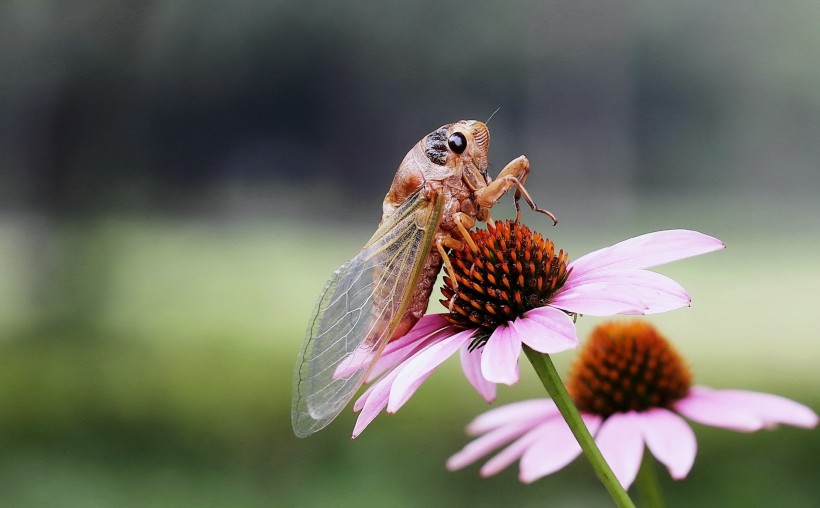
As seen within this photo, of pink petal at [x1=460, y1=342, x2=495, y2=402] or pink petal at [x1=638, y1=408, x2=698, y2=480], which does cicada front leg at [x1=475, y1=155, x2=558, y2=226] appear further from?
pink petal at [x1=638, y1=408, x2=698, y2=480]

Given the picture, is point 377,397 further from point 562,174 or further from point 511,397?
point 562,174

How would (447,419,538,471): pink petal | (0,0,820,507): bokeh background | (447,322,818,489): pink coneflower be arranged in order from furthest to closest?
(0,0,820,507): bokeh background
(447,419,538,471): pink petal
(447,322,818,489): pink coneflower

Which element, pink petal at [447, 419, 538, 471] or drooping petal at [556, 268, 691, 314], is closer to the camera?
drooping petal at [556, 268, 691, 314]

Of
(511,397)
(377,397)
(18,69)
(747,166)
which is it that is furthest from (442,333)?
(18,69)

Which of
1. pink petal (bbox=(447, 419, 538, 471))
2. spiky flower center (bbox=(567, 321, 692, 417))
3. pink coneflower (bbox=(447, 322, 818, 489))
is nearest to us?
pink coneflower (bbox=(447, 322, 818, 489))

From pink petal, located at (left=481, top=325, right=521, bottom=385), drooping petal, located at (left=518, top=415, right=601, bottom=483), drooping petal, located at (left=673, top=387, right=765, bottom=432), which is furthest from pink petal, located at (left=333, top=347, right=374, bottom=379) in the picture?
drooping petal, located at (left=673, top=387, right=765, bottom=432)

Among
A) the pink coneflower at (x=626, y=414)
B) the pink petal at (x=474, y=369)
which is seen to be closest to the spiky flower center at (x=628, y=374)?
the pink coneflower at (x=626, y=414)

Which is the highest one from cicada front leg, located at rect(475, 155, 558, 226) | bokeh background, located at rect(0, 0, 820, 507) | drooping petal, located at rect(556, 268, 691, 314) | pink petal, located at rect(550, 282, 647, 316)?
cicada front leg, located at rect(475, 155, 558, 226)
